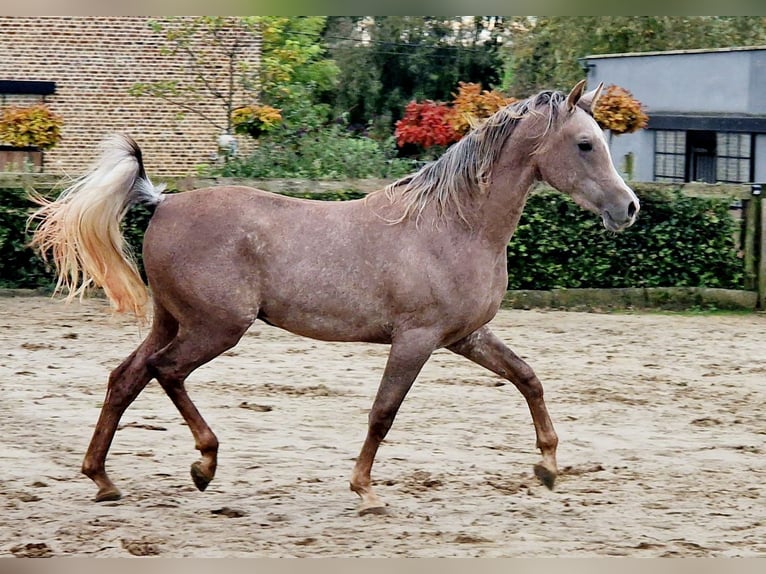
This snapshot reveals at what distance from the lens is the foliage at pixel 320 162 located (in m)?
11.6

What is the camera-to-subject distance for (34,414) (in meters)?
6.28

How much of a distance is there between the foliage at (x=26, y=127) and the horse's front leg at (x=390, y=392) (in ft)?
29.3

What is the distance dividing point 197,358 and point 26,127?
8.63 meters

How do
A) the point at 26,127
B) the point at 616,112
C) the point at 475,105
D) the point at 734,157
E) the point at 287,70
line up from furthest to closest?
the point at 734,157, the point at 287,70, the point at 26,127, the point at 616,112, the point at 475,105

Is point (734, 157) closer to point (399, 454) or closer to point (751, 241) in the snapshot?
point (751, 241)

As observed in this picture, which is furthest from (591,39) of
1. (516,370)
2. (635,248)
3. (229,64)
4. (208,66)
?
(516,370)

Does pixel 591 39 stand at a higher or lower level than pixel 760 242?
higher

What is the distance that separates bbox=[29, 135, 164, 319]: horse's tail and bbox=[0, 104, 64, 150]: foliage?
807cm

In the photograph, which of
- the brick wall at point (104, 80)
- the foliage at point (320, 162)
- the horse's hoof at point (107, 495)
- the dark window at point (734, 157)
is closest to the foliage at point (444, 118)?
the foliage at point (320, 162)

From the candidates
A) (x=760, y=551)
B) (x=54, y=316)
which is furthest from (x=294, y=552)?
(x=54, y=316)

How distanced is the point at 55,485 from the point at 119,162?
1517mm

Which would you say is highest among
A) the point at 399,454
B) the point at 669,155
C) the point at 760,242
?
the point at 669,155

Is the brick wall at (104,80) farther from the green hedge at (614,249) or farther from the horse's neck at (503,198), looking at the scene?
the horse's neck at (503,198)

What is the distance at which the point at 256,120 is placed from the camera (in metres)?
13.1
